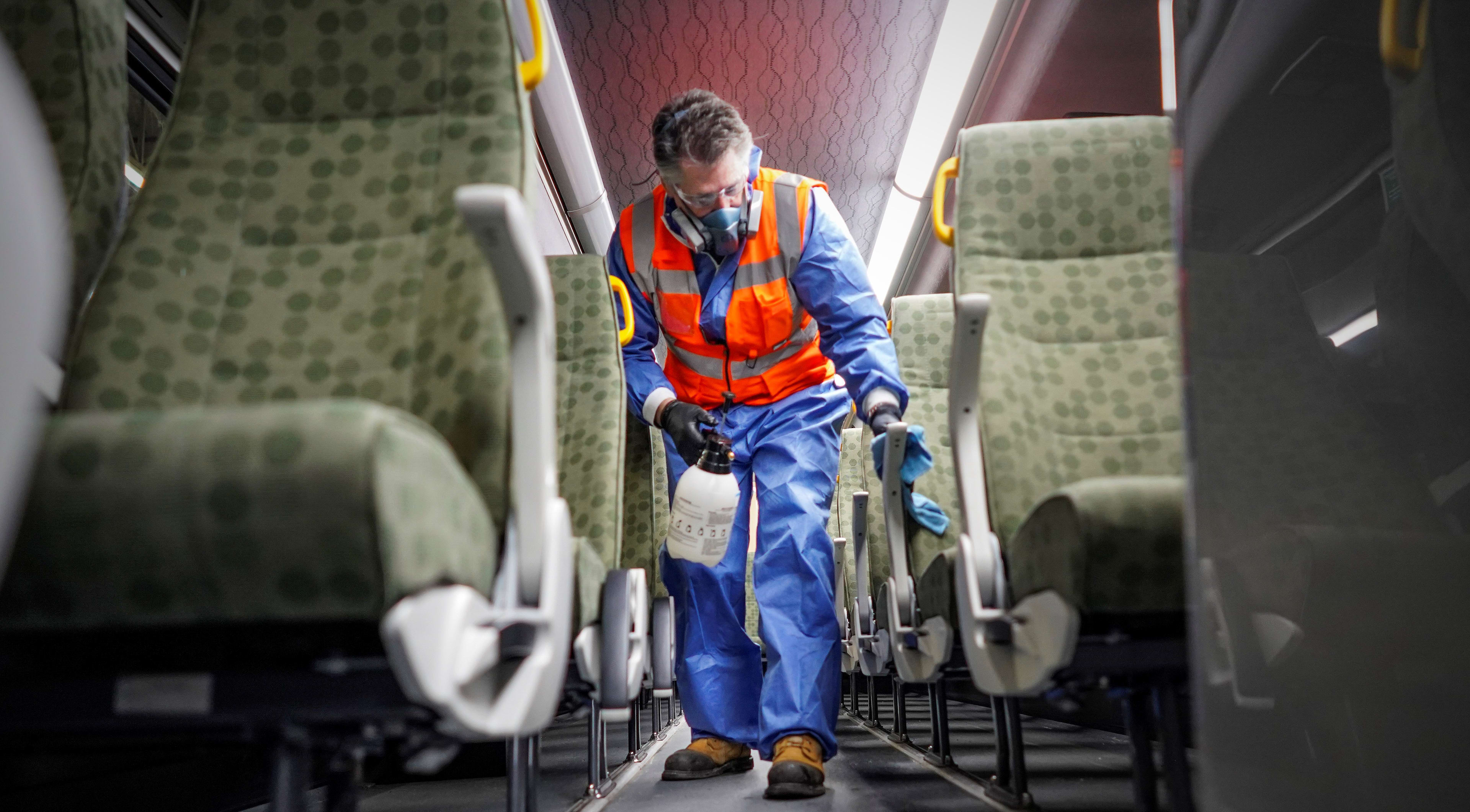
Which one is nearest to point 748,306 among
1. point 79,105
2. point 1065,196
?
point 1065,196

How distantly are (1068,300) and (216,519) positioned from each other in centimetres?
145

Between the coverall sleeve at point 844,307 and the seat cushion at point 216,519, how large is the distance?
1618mm

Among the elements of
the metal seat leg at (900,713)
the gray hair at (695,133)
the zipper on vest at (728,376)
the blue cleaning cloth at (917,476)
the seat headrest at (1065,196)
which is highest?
the gray hair at (695,133)

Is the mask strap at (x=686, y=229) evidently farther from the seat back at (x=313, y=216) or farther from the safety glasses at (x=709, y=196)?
the seat back at (x=313, y=216)

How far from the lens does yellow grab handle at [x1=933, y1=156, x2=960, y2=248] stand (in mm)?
1730

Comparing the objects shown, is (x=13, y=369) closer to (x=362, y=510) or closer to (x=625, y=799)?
(x=362, y=510)

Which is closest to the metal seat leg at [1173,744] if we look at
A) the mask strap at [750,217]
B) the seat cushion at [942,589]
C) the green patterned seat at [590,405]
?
the seat cushion at [942,589]

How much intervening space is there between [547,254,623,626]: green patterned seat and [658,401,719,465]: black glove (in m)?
0.17

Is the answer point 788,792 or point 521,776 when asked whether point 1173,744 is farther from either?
point 788,792

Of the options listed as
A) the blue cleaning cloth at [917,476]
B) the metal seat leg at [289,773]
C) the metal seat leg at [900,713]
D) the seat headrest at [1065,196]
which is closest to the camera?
the metal seat leg at [289,773]

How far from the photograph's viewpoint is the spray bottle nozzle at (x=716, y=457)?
72.9 inches

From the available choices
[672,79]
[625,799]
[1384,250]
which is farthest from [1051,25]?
[1384,250]

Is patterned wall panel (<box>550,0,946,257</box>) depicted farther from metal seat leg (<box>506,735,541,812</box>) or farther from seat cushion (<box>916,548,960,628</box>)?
metal seat leg (<box>506,735,541,812</box>)

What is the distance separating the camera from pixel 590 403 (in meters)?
2.06
